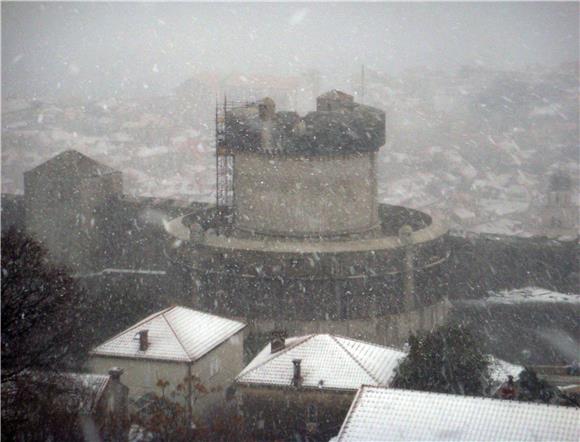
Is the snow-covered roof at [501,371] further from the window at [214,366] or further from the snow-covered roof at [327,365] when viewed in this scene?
the window at [214,366]

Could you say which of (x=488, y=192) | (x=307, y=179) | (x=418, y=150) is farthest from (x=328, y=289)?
(x=418, y=150)

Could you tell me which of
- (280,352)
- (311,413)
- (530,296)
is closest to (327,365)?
(311,413)

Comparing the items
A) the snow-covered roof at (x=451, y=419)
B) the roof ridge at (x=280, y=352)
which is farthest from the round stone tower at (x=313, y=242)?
the snow-covered roof at (x=451, y=419)

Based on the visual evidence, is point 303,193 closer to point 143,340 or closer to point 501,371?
point 143,340

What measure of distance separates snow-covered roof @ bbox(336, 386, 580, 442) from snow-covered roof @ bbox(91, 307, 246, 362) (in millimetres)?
5570

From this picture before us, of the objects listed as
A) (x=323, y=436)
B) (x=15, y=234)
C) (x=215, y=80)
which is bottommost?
(x=323, y=436)

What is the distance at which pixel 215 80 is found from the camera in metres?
95.8

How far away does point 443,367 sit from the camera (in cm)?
1352

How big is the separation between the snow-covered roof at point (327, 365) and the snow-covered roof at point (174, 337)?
1558mm

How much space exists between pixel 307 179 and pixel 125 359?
804 centimetres

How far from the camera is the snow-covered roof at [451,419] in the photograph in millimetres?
9219

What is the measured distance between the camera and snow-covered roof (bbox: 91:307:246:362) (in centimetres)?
1503

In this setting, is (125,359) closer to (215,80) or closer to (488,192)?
(488,192)

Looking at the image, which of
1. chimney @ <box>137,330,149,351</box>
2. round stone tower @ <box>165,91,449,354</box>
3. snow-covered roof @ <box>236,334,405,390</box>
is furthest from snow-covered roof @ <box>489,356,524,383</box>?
chimney @ <box>137,330,149,351</box>
